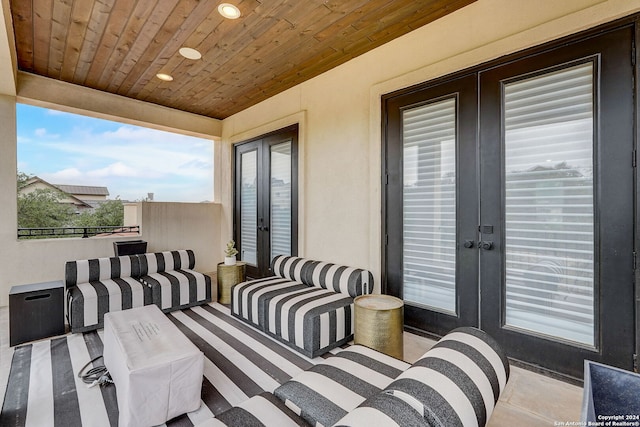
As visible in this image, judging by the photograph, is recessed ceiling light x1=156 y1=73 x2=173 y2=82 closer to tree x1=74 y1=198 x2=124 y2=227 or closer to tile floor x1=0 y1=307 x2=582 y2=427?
tile floor x1=0 y1=307 x2=582 y2=427

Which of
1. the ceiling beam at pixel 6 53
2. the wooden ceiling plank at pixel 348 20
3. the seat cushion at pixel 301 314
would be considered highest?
the wooden ceiling plank at pixel 348 20

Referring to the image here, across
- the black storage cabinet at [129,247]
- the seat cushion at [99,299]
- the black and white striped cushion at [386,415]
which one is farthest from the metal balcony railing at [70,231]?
the black and white striped cushion at [386,415]

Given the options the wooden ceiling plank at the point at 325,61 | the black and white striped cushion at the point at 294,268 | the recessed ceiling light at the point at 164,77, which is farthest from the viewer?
the recessed ceiling light at the point at 164,77

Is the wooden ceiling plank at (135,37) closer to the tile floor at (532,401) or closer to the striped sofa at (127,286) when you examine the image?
the striped sofa at (127,286)

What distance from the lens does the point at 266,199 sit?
454 centimetres

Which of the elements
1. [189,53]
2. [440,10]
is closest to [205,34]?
[189,53]

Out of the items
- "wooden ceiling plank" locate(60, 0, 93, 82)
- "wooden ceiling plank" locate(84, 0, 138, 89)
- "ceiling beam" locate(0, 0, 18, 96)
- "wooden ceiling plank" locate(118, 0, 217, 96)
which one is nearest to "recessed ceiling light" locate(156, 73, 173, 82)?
"wooden ceiling plank" locate(118, 0, 217, 96)

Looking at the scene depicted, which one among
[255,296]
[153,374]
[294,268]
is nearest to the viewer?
[153,374]

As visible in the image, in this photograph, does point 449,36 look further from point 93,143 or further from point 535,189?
point 93,143

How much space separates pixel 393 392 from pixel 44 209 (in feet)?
20.7

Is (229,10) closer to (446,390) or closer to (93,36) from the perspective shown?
(93,36)

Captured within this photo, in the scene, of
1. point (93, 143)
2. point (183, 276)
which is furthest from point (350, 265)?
point (93, 143)

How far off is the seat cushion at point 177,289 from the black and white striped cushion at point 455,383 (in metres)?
3.18

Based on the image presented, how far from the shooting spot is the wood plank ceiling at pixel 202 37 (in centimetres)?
240
